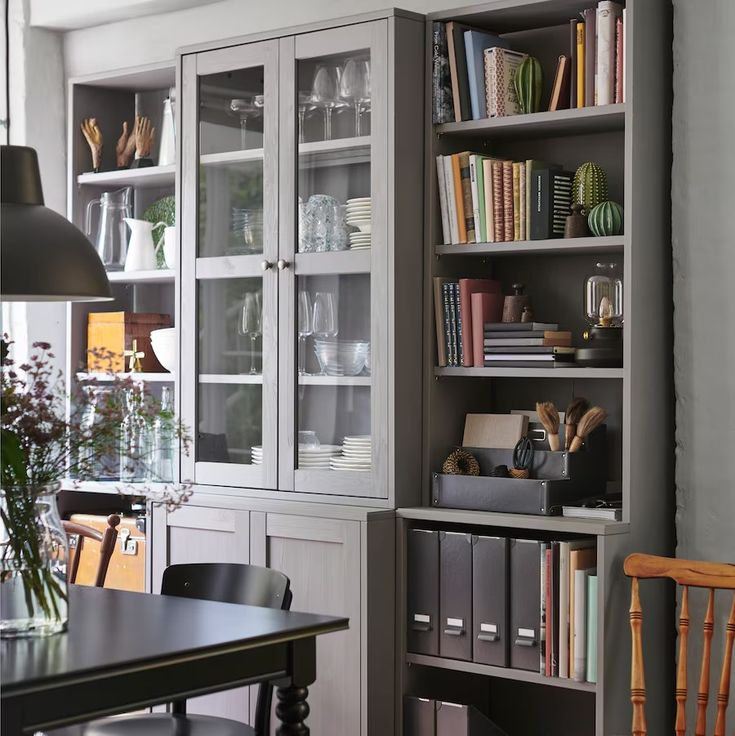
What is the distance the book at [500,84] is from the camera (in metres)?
3.68

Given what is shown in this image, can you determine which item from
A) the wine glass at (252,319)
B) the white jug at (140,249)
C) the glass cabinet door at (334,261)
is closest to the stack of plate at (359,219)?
the glass cabinet door at (334,261)

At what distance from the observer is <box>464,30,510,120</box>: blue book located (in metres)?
3.72

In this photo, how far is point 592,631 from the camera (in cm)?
330

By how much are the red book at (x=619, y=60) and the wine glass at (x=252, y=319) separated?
124 centimetres

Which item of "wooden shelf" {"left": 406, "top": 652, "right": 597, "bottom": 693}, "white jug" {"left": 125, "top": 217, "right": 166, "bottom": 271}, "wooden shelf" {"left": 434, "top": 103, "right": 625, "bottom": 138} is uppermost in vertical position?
"wooden shelf" {"left": 434, "top": 103, "right": 625, "bottom": 138}

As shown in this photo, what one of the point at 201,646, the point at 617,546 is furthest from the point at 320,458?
the point at 201,646

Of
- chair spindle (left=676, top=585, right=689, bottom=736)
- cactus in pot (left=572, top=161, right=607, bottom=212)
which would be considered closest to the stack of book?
cactus in pot (left=572, top=161, right=607, bottom=212)

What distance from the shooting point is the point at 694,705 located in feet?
11.3

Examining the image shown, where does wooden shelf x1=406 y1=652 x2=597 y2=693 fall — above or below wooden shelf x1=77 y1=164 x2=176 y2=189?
below

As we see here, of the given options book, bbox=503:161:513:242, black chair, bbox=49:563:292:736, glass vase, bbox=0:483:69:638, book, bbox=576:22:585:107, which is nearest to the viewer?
glass vase, bbox=0:483:69:638

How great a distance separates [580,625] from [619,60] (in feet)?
4.83

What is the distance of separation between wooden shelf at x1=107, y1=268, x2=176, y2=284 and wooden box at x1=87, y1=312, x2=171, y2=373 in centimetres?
12

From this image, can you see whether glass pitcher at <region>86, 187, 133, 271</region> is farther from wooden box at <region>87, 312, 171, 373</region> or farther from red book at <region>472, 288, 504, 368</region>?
red book at <region>472, 288, 504, 368</region>

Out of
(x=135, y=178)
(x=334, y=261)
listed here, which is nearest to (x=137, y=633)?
(x=334, y=261)
